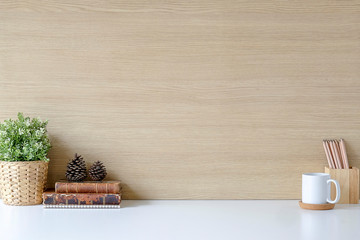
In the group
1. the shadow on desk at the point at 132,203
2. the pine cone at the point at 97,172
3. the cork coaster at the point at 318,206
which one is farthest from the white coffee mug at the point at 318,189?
the pine cone at the point at 97,172

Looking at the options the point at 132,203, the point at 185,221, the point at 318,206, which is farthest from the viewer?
the point at 132,203

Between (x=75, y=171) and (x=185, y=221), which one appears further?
(x=75, y=171)

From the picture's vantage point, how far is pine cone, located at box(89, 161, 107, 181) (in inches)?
51.3

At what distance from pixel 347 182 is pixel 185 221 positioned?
1.66 feet

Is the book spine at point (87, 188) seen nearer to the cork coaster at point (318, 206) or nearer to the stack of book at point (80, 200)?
the stack of book at point (80, 200)

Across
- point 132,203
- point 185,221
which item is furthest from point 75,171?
point 185,221

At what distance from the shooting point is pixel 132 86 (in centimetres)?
134

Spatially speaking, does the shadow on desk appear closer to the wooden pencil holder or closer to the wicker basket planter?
the wicker basket planter

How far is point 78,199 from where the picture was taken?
1238 mm

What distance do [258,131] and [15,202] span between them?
729 millimetres

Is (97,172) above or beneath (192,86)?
beneath

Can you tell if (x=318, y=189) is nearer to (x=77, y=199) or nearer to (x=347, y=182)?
(x=347, y=182)

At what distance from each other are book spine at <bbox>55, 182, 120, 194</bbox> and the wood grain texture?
0.32ft

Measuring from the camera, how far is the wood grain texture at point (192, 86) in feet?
4.37
